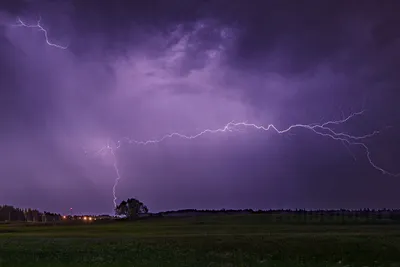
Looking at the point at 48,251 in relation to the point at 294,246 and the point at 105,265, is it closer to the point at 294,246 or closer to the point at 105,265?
the point at 105,265

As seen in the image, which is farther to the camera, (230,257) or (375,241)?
(375,241)

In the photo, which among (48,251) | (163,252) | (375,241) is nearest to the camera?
(163,252)

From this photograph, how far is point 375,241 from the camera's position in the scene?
4275 centimetres

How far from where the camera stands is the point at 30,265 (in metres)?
26.3

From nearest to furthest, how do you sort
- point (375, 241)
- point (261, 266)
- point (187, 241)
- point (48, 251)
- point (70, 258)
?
point (261, 266) → point (70, 258) → point (48, 251) → point (375, 241) → point (187, 241)

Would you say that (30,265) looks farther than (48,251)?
No

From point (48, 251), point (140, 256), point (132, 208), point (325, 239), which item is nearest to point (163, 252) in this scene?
point (140, 256)

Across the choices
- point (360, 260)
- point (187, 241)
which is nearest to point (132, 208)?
point (187, 241)

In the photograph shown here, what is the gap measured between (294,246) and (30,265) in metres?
20.8

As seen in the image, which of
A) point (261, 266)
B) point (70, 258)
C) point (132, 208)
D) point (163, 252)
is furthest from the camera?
point (132, 208)

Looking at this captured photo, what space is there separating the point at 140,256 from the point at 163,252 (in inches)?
127

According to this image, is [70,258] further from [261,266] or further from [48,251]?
[261,266]

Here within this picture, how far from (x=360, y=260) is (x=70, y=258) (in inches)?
706

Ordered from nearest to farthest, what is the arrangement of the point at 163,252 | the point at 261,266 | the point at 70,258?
1. the point at 261,266
2. the point at 70,258
3. the point at 163,252
